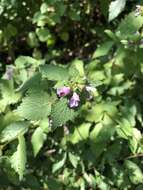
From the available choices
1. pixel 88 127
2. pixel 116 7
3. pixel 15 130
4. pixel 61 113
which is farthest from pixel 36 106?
pixel 88 127

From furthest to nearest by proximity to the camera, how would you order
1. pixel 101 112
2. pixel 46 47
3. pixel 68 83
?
1. pixel 46 47
2. pixel 101 112
3. pixel 68 83

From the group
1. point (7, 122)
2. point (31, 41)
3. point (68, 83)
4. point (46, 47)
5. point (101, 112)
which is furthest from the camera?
point (46, 47)

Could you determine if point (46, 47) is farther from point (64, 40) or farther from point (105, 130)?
point (105, 130)

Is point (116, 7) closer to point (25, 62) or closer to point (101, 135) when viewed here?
point (101, 135)

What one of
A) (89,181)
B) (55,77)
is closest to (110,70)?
(89,181)

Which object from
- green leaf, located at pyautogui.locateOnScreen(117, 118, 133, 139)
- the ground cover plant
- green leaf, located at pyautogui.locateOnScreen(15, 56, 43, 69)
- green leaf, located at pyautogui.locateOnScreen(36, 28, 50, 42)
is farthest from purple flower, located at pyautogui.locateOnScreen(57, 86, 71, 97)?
green leaf, located at pyautogui.locateOnScreen(36, 28, 50, 42)

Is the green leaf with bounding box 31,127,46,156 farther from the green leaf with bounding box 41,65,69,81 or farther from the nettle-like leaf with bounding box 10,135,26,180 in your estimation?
the green leaf with bounding box 41,65,69,81

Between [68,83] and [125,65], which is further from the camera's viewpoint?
[125,65]

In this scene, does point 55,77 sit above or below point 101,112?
above
